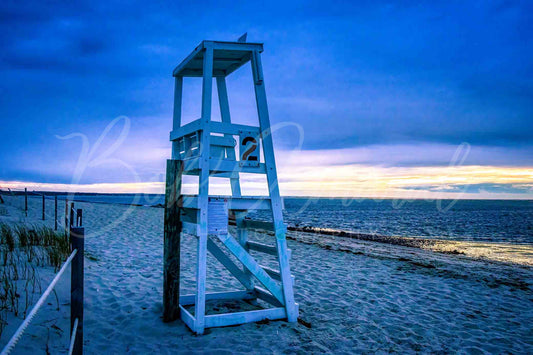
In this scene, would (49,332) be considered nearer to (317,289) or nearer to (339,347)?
(339,347)

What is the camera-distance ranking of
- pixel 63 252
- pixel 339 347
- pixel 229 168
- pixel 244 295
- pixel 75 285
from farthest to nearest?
pixel 63 252
pixel 244 295
pixel 229 168
pixel 339 347
pixel 75 285

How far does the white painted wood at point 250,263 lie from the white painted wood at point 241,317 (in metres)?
0.19

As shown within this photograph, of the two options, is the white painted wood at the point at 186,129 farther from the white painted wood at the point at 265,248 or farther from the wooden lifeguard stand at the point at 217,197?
the white painted wood at the point at 265,248

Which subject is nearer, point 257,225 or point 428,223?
point 257,225

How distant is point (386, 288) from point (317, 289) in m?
1.55

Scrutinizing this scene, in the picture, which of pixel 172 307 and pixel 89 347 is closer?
pixel 89 347

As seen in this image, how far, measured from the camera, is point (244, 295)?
20.3ft

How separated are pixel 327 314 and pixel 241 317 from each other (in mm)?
1533

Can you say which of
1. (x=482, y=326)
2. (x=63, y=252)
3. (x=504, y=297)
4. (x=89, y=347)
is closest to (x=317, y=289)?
(x=482, y=326)

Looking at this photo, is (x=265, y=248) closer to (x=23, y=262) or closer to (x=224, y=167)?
(x=224, y=167)

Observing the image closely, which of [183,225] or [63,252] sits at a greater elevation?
[183,225]

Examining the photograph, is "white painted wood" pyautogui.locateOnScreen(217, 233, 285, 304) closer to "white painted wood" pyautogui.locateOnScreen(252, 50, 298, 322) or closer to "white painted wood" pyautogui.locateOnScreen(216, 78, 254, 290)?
"white painted wood" pyautogui.locateOnScreen(252, 50, 298, 322)

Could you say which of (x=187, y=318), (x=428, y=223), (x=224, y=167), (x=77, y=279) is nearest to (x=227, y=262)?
(x=187, y=318)

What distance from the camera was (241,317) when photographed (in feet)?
16.5
